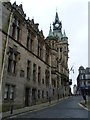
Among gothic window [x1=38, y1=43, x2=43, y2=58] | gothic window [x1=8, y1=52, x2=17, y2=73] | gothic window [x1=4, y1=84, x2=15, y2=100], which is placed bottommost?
gothic window [x1=4, y1=84, x2=15, y2=100]

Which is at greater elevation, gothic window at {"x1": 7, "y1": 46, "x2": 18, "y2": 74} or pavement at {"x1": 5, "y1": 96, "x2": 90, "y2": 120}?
gothic window at {"x1": 7, "y1": 46, "x2": 18, "y2": 74}

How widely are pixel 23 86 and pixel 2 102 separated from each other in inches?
275

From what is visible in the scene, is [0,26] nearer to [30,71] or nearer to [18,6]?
[18,6]

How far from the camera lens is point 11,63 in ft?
90.4

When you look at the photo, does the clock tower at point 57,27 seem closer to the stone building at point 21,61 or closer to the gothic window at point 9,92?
the stone building at point 21,61

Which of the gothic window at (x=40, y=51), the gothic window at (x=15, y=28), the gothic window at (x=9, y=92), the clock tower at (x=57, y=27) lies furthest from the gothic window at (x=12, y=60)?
the clock tower at (x=57, y=27)

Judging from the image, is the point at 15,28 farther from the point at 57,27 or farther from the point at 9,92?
the point at 57,27

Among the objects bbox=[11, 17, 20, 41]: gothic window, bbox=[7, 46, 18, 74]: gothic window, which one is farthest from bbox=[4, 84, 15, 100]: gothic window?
bbox=[11, 17, 20, 41]: gothic window

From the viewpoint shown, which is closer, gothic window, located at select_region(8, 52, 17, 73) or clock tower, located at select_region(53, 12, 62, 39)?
gothic window, located at select_region(8, 52, 17, 73)

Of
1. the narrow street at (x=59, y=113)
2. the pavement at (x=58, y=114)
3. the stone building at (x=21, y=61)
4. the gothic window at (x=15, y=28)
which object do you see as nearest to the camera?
the pavement at (x=58, y=114)

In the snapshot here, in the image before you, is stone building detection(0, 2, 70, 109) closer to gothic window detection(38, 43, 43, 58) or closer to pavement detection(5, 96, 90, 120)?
gothic window detection(38, 43, 43, 58)

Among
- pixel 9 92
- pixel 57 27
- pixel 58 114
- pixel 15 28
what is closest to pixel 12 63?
pixel 9 92

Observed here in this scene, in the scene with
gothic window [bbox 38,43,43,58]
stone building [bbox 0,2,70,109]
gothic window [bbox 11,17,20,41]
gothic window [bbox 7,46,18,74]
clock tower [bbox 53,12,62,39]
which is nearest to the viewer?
stone building [bbox 0,2,70,109]

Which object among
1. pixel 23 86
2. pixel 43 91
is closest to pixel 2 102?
pixel 23 86
